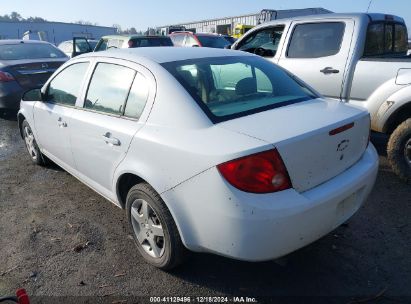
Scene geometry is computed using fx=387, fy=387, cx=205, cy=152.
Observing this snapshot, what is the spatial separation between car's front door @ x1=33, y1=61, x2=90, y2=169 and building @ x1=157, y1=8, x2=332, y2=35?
19.3 meters

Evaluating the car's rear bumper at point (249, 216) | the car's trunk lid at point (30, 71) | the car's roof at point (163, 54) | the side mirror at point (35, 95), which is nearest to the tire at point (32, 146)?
the side mirror at point (35, 95)

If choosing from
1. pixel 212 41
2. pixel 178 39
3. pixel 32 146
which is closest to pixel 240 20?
pixel 178 39

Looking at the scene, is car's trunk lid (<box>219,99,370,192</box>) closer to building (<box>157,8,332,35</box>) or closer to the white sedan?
the white sedan

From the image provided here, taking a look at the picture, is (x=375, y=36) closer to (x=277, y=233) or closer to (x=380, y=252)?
(x=380, y=252)

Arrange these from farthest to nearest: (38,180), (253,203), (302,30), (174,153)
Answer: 1. (302,30)
2. (38,180)
3. (174,153)
4. (253,203)

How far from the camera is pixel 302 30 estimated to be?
17.7 feet

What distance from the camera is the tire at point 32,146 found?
5070 millimetres

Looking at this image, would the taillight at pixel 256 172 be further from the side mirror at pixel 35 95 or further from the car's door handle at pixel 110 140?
the side mirror at pixel 35 95

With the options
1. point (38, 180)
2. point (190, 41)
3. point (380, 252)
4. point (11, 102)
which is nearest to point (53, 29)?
point (190, 41)

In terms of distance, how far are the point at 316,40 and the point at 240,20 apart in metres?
23.9

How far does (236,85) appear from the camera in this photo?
3205mm

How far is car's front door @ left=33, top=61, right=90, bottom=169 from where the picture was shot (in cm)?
375

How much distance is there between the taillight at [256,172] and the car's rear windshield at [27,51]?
7.44 meters

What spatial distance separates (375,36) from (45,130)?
4243 millimetres
